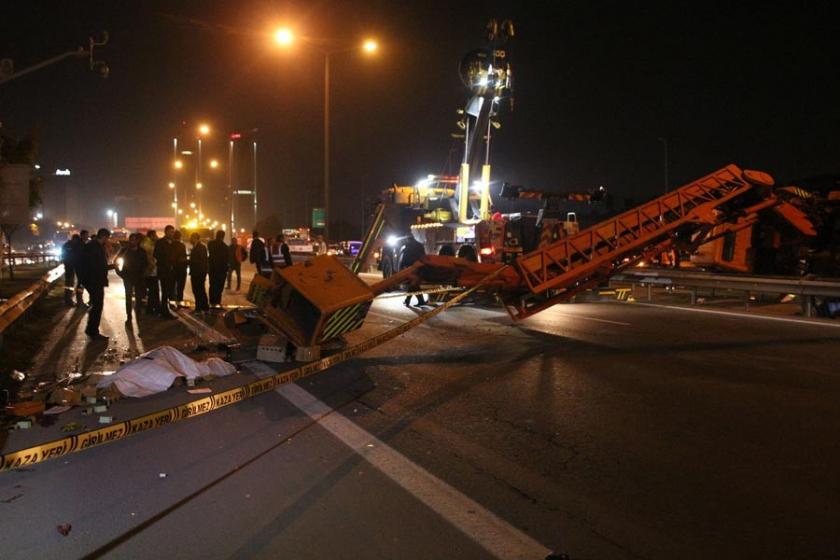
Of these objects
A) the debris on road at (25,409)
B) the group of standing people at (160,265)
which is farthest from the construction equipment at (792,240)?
the debris on road at (25,409)

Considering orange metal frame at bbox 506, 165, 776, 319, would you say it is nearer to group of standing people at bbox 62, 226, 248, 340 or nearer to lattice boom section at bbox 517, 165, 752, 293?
lattice boom section at bbox 517, 165, 752, 293

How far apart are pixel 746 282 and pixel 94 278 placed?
13.0m

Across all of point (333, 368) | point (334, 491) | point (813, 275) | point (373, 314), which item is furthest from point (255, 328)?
point (813, 275)

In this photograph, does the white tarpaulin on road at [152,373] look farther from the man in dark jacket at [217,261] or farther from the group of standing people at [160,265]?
the man in dark jacket at [217,261]

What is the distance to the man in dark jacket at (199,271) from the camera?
15273 millimetres

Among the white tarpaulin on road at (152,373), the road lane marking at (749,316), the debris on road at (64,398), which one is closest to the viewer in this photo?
the debris on road at (64,398)

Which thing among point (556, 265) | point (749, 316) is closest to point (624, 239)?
point (556, 265)

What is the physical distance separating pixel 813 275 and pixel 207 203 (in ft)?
334

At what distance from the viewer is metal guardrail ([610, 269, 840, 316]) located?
1397 cm

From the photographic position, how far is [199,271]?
15.3 m

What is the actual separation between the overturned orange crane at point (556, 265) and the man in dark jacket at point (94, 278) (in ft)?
11.7

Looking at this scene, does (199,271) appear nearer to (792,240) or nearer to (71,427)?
(71,427)

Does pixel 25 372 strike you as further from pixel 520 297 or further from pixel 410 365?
pixel 520 297

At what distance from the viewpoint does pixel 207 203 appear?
108125 mm
